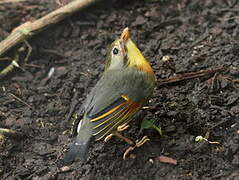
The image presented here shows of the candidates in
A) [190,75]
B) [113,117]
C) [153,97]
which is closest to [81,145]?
[113,117]

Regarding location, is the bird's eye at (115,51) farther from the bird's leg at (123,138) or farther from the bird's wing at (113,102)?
the bird's leg at (123,138)

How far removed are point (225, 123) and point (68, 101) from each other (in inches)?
71.1

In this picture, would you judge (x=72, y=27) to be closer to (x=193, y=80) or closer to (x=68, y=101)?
(x=68, y=101)

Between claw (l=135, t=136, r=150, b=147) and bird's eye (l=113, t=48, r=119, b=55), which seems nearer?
claw (l=135, t=136, r=150, b=147)

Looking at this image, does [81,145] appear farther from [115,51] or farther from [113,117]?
[115,51]

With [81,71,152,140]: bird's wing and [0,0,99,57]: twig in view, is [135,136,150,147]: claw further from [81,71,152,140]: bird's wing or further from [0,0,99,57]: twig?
[0,0,99,57]: twig

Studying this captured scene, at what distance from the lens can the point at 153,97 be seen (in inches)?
200

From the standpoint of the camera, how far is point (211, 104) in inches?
187

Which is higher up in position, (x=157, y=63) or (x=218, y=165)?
(x=157, y=63)

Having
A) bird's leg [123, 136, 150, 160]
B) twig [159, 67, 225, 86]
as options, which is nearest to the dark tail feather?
bird's leg [123, 136, 150, 160]

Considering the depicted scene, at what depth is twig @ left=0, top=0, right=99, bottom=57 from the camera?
18.7 ft

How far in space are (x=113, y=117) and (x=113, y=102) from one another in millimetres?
162

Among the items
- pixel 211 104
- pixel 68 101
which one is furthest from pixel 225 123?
pixel 68 101

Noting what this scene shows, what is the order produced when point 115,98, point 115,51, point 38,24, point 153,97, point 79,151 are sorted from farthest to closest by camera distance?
point 38,24 → point 153,97 → point 115,51 → point 115,98 → point 79,151
